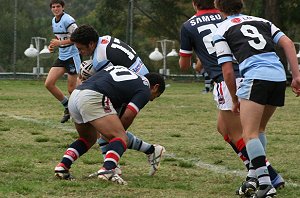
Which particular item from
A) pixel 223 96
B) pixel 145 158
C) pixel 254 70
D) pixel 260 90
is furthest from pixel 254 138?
pixel 145 158

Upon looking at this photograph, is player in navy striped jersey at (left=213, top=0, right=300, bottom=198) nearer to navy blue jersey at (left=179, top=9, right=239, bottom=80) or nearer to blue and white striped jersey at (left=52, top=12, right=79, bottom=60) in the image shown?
navy blue jersey at (left=179, top=9, right=239, bottom=80)

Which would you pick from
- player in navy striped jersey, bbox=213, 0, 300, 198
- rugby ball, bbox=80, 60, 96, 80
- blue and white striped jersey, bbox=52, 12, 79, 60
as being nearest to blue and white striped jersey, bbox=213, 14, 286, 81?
player in navy striped jersey, bbox=213, 0, 300, 198

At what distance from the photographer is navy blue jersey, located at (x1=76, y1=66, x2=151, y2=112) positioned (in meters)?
6.75

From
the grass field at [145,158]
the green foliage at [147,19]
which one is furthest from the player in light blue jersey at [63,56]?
the green foliage at [147,19]

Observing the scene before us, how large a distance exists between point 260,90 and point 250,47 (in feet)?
1.06

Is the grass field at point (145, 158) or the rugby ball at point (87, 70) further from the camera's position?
the rugby ball at point (87, 70)

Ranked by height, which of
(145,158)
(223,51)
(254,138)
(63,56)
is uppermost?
(223,51)

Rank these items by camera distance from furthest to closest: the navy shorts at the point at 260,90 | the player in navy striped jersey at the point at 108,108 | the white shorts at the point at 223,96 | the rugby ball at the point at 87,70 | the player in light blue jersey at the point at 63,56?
the player in light blue jersey at the point at 63,56 < the rugby ball at the point at 87,70 < the player in navy striped jersey at the point at 108,108 < the white shorts at the point at 223,96 < the navy shorts at the point at 260,90

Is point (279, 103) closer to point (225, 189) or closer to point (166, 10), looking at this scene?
point (225, 189)

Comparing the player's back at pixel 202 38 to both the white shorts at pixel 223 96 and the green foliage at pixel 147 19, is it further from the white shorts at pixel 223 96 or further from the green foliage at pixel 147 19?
the green foliage at pixel 147 19

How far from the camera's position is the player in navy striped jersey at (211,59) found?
6.63 metres

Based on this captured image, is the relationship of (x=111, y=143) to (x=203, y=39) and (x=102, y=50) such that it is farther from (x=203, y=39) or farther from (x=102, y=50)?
(x=203, y=39)

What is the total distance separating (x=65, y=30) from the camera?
41.5ft

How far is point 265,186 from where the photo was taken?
5.79 m
